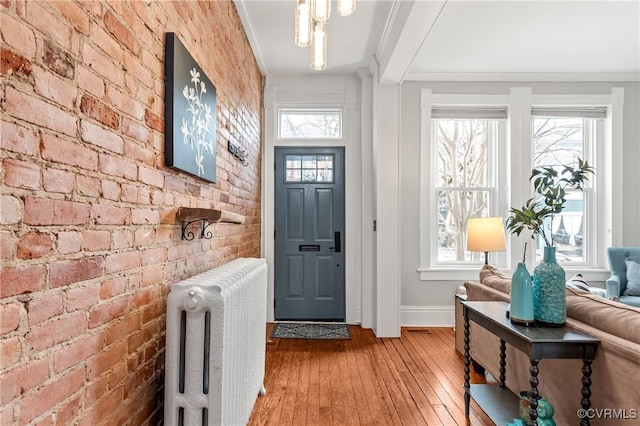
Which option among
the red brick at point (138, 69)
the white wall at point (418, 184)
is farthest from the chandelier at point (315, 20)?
the white wall at point (418, 184)

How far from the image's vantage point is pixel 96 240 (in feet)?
3.53

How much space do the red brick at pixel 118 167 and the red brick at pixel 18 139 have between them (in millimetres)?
255

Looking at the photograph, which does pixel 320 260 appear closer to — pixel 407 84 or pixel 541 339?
pixel 407 84

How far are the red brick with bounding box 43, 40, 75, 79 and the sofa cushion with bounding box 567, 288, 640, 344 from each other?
211cm

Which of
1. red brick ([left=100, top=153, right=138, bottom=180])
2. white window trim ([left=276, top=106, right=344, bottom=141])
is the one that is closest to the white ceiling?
white window trim ([left=276, top=106, right=344, bottom=141])

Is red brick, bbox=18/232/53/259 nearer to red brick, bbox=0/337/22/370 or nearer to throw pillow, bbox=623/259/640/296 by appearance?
red brick, bbox=0/337/22/370

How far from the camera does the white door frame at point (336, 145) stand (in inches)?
168

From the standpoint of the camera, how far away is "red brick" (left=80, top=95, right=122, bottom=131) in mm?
1022

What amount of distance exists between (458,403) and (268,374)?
1340mm

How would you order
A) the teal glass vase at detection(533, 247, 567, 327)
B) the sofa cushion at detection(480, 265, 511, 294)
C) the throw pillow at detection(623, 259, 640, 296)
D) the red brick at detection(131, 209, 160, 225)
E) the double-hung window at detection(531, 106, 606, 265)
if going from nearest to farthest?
1. the red brick at detection(131, 209, 160, 225)
2. the teal glass vase at detection(533, 247, 567, 327)
3. the sofa cushion at detection(480, 265, 511, 294)
4. the throw pillow at detection(623, 259, 640, 296)
5. the double-hung window at detection(531, 106, 606, 265)

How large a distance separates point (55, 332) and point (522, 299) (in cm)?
185

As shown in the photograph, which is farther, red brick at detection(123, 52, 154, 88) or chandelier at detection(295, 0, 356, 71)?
chandelier at detection(295, 0, 356, 71)

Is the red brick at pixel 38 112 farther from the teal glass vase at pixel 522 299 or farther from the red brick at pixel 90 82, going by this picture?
the teal glass vase at pixel 522 299

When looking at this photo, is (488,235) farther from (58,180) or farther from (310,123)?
(58,180)
